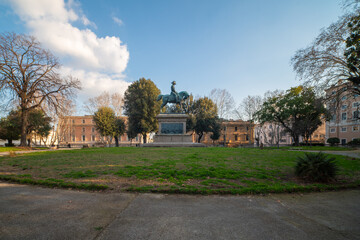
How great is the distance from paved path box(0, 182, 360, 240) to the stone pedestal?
16902mm

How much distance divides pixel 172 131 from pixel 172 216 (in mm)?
18689

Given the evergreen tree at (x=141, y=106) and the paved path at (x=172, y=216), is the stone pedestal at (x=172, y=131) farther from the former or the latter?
the paved path at (x=172, y=216)

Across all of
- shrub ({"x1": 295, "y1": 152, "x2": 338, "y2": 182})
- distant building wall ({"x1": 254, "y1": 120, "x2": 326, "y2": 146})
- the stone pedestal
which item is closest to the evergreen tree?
the stone pedestal

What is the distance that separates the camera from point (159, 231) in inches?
103

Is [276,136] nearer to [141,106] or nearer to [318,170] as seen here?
[141,106]

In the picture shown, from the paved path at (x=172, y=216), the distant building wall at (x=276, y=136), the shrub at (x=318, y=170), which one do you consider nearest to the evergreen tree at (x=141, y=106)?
the distant building wall at (x=276, y=136)

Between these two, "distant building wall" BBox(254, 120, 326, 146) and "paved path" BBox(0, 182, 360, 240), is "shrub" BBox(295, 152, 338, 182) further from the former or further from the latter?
"distant building wall" BBox(254, 120, 326, 146)

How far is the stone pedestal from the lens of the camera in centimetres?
2136

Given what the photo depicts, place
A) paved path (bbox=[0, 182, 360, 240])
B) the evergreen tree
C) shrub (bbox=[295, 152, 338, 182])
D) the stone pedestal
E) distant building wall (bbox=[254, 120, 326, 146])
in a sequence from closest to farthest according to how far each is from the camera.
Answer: paved path (bbox=[0, 182, 360, 240])
shrub (bbox=[295, 152, 338, 182])
the stone pedestal
the evergreen tree
distant building wall (bbox=[254, 120, 326, 146])

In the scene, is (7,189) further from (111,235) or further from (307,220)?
(307,220)

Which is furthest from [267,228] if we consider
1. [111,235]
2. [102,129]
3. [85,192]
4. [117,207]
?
[102,129]

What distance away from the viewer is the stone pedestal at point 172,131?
21.4 metres

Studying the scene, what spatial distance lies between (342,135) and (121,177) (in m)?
56.2

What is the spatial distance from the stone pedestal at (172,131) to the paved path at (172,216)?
55.5 ft
